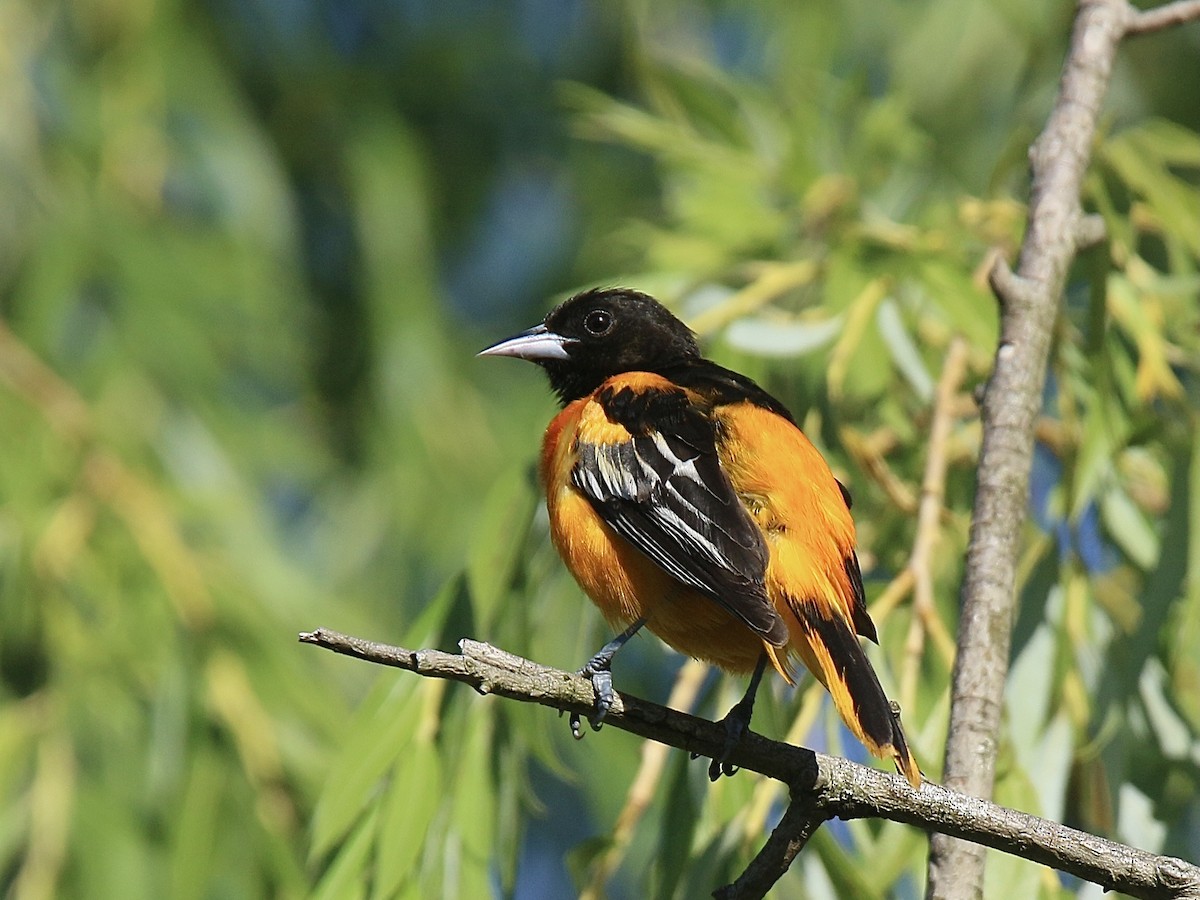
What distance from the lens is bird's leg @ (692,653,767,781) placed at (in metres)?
2.30

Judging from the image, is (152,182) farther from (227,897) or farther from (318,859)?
(318,859)

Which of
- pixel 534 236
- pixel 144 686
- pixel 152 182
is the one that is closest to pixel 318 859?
pixel 144 686

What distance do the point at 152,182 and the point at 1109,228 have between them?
11.6 ft

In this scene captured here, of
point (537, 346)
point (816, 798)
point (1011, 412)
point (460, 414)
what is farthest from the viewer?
point (460, 414)

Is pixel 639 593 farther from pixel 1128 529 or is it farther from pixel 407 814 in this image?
pixel 1128 529

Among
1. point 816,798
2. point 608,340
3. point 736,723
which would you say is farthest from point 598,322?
point 816,798

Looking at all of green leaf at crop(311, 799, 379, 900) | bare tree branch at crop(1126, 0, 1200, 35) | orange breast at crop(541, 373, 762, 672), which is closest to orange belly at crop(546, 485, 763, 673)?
orange breast at crop(541, 373, 762, 672)

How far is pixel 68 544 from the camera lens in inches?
164

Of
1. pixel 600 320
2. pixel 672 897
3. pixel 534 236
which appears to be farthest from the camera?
pixel 534 236

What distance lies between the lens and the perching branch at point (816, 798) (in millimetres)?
2010

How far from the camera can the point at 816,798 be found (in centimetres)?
219

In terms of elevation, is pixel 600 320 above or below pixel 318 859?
above

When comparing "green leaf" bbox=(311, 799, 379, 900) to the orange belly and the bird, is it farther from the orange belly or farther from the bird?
the orange belly

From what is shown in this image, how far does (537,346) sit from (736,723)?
6.10 ft
